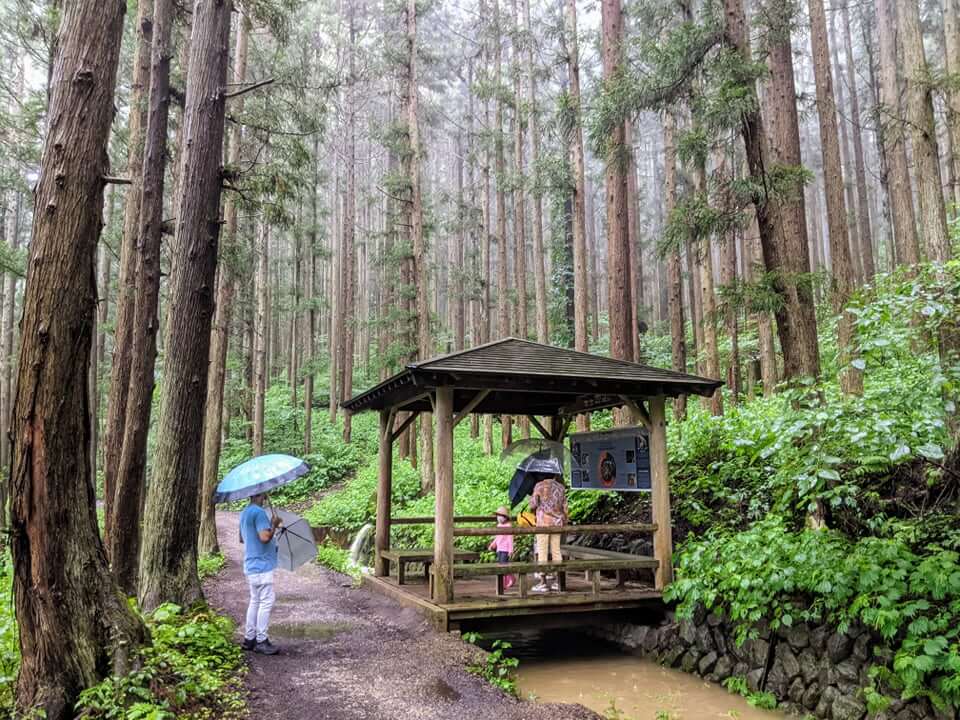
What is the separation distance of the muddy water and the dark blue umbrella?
2.15 meters

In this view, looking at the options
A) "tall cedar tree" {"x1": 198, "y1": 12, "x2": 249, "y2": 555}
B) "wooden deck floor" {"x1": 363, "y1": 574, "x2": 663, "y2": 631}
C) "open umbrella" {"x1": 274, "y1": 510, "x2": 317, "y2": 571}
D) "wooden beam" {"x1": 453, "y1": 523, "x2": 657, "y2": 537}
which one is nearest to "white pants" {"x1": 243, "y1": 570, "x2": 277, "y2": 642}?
"open umbrella" {"x1": 274, "y1": 510, "x2": 317, "y2": 571}

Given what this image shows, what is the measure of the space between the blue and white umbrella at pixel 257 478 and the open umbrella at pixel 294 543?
927 millimetres

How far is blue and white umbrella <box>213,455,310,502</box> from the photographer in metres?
5.67

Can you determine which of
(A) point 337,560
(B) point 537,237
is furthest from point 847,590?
(B) point 537,237

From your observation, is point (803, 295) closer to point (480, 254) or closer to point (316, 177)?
point (316, 177)

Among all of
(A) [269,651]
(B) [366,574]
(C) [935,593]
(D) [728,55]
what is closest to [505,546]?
(B) [366,574]

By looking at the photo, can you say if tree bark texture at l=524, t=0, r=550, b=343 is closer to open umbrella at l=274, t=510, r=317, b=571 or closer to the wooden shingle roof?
the wooden shingle roof

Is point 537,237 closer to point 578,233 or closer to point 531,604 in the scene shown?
point 578,233

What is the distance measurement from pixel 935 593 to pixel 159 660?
19.7 feet

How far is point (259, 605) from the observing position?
6.14 metres

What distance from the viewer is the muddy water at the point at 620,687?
6.18m

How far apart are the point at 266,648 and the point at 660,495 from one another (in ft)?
16.7

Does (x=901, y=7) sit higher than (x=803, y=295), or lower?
higher

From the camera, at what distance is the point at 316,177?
81.0 ft
